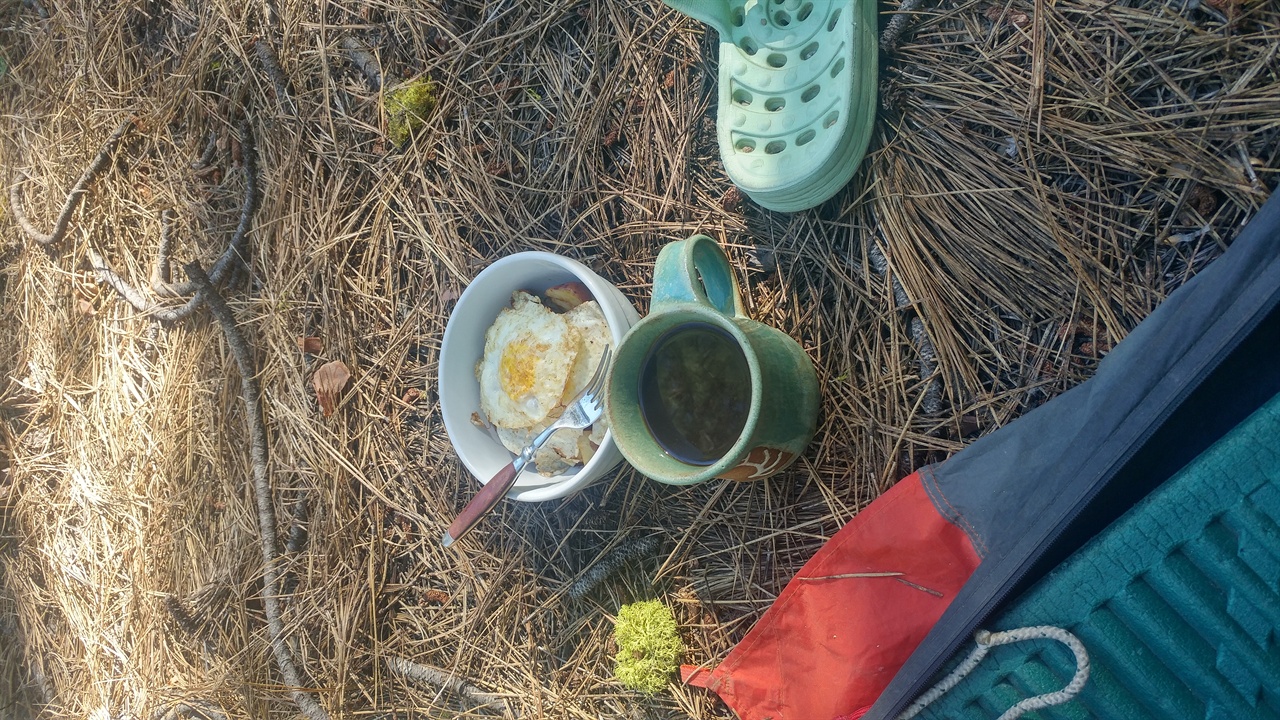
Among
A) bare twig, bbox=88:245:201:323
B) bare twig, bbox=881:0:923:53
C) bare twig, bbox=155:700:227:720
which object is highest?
bare twig, bbox=881:0:923:53

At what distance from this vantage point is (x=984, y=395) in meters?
1.29

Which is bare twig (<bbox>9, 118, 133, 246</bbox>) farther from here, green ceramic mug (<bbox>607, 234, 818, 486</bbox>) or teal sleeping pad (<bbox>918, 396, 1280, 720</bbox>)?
teal sleeping pad (<bbox>918, 396, 1280, 720</bbox>)

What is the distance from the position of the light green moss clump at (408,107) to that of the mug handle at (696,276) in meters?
0.76

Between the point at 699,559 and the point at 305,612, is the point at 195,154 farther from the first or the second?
the point at 699,559

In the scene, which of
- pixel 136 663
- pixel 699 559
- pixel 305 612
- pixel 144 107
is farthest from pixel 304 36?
pixel 136 663

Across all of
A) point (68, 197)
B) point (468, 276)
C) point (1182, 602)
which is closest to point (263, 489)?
point (468, 276)

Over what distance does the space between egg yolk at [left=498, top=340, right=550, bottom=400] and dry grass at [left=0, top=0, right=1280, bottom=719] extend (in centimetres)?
26

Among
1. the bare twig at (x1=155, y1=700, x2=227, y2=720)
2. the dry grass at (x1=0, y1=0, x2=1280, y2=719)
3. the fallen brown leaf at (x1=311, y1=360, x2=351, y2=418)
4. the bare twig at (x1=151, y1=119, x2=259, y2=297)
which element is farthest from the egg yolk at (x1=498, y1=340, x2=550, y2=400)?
the bare twig at (x1=155, y1=700, x2=227, y2=720)

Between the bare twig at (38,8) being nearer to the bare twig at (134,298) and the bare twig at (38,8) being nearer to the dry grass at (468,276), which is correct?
the dry grass at (468,276)

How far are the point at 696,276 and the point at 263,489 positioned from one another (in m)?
1.28

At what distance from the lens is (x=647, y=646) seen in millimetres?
1476

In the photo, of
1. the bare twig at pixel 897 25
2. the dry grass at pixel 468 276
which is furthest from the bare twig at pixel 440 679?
the bare twig at pixel 897 25

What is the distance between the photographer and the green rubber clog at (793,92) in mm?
1288

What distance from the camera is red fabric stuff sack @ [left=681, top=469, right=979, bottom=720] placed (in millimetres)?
1274
